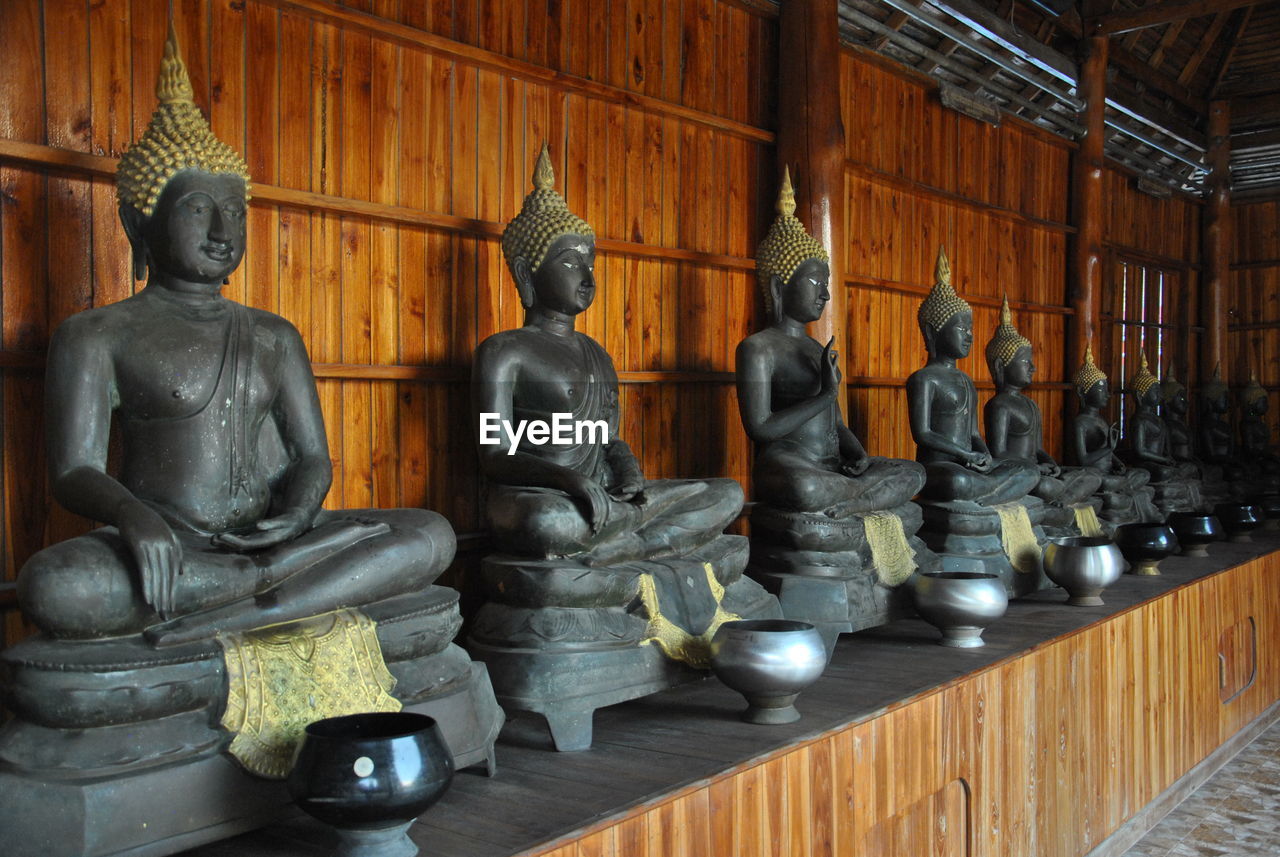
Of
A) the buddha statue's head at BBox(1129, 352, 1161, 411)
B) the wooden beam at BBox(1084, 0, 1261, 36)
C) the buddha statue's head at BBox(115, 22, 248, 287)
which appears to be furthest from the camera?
the buddha statue's head at BBox(1129, 352, 1161, 411)

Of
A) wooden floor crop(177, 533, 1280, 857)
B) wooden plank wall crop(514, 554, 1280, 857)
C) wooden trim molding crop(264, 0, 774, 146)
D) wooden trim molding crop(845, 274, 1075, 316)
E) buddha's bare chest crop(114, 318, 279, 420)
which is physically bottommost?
wooden plank wall crop(514, 554, 1280, 857)

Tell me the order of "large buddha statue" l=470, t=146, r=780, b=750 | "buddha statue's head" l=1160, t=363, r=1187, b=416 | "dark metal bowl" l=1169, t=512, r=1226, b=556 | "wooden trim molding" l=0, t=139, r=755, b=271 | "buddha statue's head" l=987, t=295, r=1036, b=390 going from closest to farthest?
1. "wooden trim molding" l=0, t=139, r=755, b=271
2. "large buddha statue" l=470, t=146, r=780, b=750
3. "buddha statue's head" l=987, t=295, r=1036, b=390
4. "dark metal bowl" l=1169, t=512, r=1226, b=556
5. "buddha statue's head" l=1160, t=363, r=1187, b=416

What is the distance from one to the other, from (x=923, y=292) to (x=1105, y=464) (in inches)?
→ 55.3

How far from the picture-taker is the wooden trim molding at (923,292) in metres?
5.93

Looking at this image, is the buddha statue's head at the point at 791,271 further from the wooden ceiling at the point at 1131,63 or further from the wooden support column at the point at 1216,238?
the wooden support column at the point at 1216,238

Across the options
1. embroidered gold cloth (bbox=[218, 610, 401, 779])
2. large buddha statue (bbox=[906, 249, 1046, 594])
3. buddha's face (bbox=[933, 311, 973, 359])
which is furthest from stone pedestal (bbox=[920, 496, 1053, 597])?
embroidered gold cloth (bbox=[218, 610, 401, 779])

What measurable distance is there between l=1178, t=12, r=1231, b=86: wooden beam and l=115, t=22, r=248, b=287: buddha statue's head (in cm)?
884

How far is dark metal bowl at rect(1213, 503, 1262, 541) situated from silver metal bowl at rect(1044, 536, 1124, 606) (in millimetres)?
2426

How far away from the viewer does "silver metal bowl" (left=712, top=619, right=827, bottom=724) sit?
2.96 m

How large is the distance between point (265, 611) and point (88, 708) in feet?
1.25

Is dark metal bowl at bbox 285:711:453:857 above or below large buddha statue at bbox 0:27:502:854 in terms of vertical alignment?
below

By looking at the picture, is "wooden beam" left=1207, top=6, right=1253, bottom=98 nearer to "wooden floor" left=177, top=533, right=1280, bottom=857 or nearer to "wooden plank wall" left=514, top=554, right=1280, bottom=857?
"wooden plank wall" left=514, top=554, right=1280, bottom=857

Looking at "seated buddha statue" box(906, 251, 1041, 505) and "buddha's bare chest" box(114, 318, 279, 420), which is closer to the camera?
"buddha's bare chest" box(114, 318, 279, 420)

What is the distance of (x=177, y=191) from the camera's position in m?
2.54
